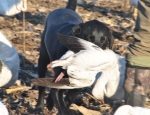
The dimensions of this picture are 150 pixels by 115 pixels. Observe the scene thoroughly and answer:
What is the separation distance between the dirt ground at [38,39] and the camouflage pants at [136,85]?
0.93 m

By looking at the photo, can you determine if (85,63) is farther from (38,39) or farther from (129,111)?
(38,39)

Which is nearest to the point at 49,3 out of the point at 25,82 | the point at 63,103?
the point at 25,82

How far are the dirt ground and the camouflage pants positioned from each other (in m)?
0.93

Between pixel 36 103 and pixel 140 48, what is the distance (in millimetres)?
1922

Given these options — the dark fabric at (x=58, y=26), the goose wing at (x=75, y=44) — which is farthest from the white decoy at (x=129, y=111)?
the dark fabric at (x=58, y=26)

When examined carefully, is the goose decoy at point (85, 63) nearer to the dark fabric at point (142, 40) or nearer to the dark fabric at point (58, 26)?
the dark fabric at point (142, 40)

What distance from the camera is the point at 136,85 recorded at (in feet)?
15.7

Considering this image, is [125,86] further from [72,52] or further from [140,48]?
[72,52]

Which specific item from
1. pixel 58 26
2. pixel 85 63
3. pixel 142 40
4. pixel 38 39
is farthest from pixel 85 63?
pixel 38 39

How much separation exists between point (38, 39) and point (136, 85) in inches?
148

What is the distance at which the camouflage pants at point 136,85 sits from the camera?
4.73 metres

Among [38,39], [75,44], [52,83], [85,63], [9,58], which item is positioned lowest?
[38,39]

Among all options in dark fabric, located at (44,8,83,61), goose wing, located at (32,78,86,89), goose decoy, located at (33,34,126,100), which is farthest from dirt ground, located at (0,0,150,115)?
goose decoy, located at (33,34,126,100)

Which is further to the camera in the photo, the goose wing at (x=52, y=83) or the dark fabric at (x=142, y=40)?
the dark fabric at (x=142, y=40)
